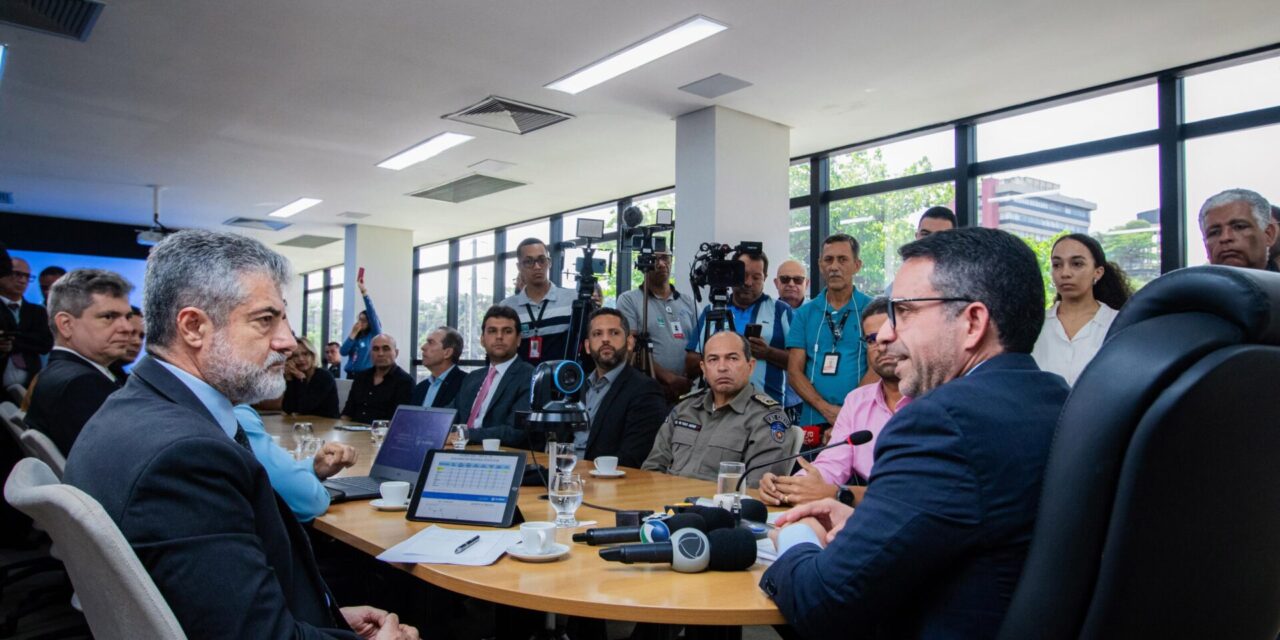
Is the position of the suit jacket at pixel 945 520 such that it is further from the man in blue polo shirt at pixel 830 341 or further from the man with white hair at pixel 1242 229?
the man in blue polo shirt at pixel 830 341

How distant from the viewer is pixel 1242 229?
9.56 feet

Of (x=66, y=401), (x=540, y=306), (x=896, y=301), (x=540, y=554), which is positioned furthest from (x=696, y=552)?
(x=540, y=306)

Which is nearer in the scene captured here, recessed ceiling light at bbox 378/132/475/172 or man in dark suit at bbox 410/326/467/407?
man in dark suit at bbox 410/326/467/407

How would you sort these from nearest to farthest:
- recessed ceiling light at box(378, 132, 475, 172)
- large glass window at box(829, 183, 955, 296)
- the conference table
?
1. the conference table
2. large glass window at box(829, 183, 955, 296)
3. recessed ceiling light at box(378, 132, 475, 172)

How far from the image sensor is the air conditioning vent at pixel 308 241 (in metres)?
11.9

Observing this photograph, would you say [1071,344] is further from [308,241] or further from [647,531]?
[308,241]

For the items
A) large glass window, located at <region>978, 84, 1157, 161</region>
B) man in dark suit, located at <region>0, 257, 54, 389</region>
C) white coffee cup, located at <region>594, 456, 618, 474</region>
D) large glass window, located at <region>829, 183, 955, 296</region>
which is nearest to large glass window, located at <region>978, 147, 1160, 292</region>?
large glass window, located at <region>978, 84, 1157, 161</region>

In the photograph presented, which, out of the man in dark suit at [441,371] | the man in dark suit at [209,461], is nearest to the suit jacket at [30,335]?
the man in dark suit at [441,371]

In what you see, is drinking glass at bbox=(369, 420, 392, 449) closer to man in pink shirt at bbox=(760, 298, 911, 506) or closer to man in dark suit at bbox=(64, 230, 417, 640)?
man in pink shirt at bbox=(760, 298, 911, 506)

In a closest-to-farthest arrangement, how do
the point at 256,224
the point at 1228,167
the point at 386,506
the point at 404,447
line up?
the point at 386,506, the point at 404,447, the point at 1228,167, the point at 256,224

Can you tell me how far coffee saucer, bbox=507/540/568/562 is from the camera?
1615 millimetres

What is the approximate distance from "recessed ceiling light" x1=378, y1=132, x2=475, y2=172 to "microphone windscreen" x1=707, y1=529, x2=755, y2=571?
560 cm

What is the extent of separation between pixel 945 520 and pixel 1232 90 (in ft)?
16.3

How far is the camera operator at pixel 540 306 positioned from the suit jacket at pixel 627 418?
3.90 ft
